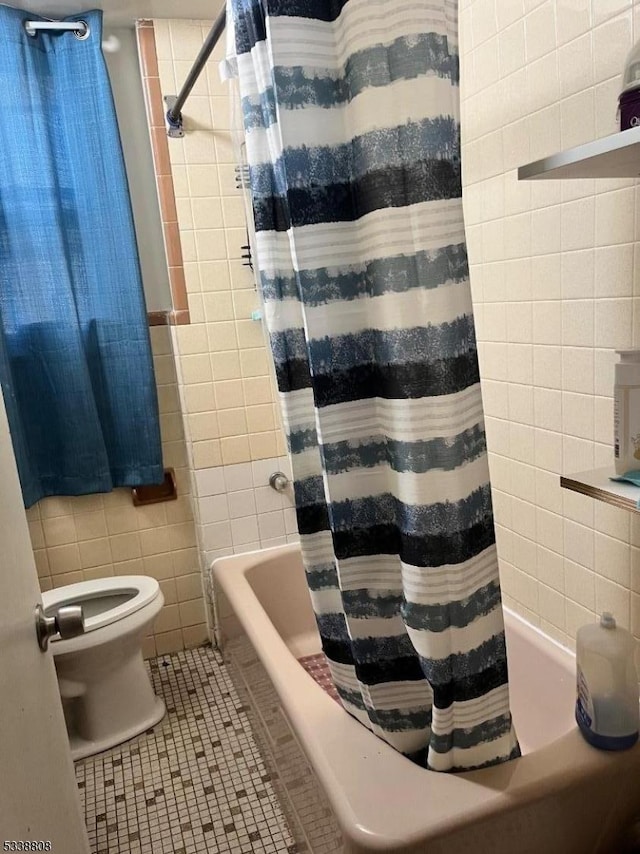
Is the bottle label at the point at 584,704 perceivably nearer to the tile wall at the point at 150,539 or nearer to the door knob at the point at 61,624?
the door knob at the point at 61,624

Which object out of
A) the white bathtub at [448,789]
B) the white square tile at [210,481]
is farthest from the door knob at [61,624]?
the white square tile at [210,481]

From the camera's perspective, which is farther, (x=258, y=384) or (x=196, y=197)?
(x=258, y=384)

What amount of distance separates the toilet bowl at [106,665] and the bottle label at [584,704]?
1311 mm

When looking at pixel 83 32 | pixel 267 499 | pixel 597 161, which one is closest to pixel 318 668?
pixel 267 499

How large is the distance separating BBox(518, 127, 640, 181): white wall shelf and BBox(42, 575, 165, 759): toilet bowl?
5.46 ft

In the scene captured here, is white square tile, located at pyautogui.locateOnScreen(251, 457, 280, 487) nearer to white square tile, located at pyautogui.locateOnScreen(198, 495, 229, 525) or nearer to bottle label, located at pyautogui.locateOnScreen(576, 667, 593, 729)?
white square tile, located at pyautogui.locateOnScreen(198, 495, 229, 525)

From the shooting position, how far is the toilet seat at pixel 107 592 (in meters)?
2.08

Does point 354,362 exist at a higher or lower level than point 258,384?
higher

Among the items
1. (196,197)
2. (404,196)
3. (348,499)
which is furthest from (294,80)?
(196,197)

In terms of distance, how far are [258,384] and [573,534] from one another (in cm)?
130

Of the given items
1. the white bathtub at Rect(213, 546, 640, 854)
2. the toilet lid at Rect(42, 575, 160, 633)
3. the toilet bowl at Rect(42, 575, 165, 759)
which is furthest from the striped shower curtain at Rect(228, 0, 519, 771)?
the toilet lid at Rect(42, 575, 160, 633)

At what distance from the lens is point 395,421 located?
1.03 m

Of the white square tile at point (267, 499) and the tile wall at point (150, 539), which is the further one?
the white square tile at point (267, 499)

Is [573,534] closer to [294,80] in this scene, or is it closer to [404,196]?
[404,196]
